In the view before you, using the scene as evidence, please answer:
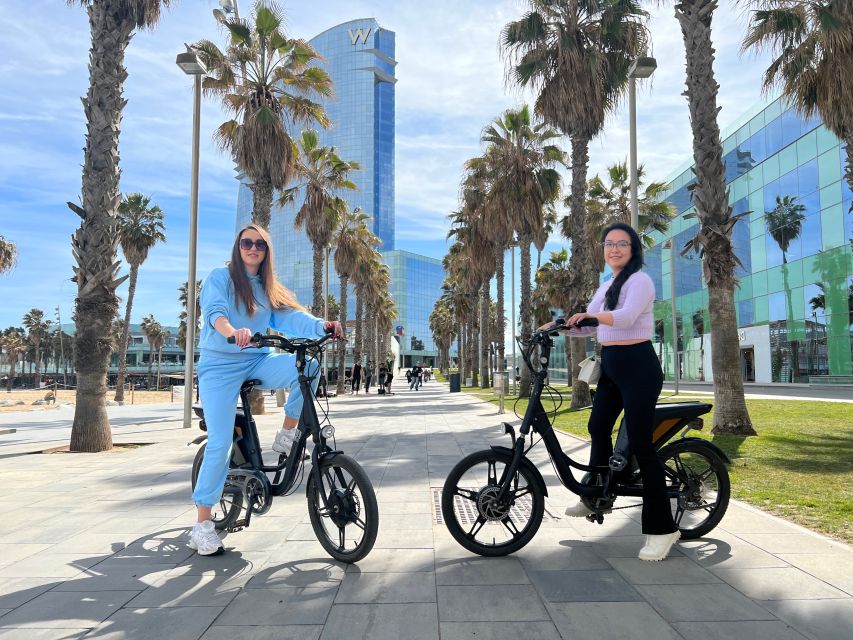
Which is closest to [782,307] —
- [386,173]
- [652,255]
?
[652,255]

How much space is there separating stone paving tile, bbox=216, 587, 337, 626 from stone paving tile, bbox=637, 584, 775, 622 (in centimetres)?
168

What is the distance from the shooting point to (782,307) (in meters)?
34.2

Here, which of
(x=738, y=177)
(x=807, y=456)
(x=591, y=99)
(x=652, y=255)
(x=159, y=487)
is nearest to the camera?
(x=159, y=487)

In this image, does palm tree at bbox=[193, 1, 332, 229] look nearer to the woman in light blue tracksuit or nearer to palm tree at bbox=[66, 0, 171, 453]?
palm tree at bbox=[66, 0, 171, 453]

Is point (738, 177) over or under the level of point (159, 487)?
over

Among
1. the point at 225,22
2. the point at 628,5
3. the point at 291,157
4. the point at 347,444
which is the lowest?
the point at 347,444

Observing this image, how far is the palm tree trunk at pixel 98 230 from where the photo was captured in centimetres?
902

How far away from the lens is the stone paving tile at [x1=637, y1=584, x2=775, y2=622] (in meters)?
2.84

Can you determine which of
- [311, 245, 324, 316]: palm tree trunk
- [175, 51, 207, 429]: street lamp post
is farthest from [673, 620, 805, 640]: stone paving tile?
[311, 245, 324, 316]: palm tree trunk

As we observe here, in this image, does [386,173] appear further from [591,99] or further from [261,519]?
[261,519]

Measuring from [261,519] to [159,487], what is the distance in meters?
2.03

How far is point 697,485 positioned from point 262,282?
10.8ft

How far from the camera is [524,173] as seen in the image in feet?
82.7

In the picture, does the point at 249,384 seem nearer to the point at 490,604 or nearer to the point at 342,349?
the point at 490,604
